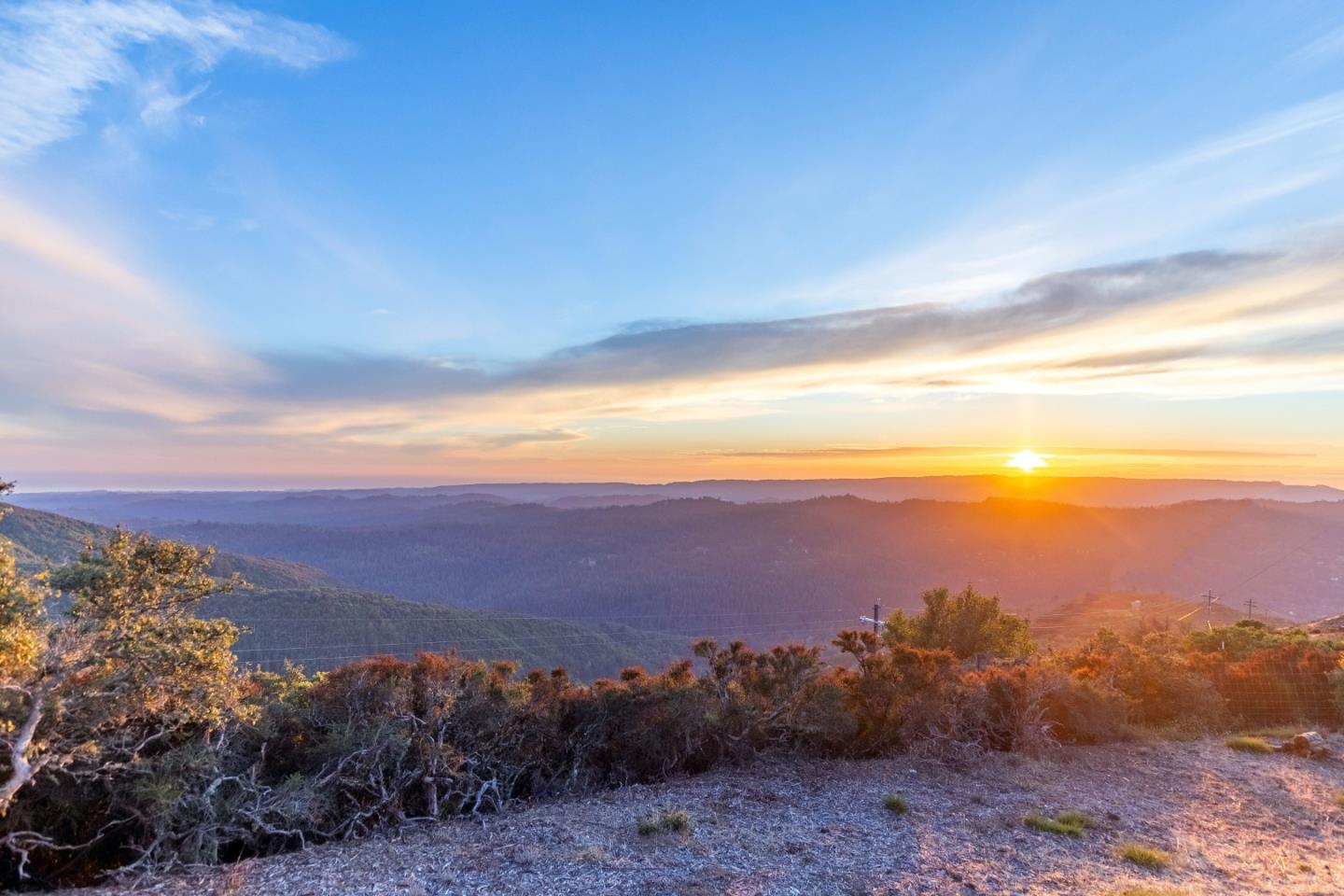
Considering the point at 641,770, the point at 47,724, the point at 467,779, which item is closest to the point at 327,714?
the point at 467,779

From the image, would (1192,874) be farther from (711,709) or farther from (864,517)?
(864,517)

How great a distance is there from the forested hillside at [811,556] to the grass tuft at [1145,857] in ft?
207

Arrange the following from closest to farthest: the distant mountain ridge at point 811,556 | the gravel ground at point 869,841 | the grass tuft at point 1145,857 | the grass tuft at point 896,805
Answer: the gravel ground at point 869,841
the grass tuft at point 1145,857
the grass tuft at point 896,805
the distant mountain ridge at point 811,556

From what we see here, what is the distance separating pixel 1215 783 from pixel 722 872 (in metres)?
7.84

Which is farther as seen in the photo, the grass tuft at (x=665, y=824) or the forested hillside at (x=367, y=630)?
the forested hillside at (x=367, y=630)

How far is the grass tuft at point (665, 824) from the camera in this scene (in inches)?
278

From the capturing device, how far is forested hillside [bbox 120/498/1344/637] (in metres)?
85.3

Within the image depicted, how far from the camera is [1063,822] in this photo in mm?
7473

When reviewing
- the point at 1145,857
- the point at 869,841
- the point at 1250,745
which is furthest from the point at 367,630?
the point at 1145,857

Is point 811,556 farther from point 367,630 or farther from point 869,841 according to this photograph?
point 869,841

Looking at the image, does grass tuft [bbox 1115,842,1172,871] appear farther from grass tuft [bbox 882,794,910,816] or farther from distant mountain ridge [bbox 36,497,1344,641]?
distant mountain ridge [bbox 36,497,1344,641]

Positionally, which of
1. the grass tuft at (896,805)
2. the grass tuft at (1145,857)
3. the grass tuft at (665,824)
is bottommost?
the grass tuft at (896,805)

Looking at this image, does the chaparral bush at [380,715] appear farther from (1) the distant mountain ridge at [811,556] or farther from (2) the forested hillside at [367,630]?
(1) the distant mountain ridge at [811,556]

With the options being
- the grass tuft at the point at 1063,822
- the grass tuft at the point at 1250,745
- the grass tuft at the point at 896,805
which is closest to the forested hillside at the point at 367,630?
the grass tuft at the point at 896,805
